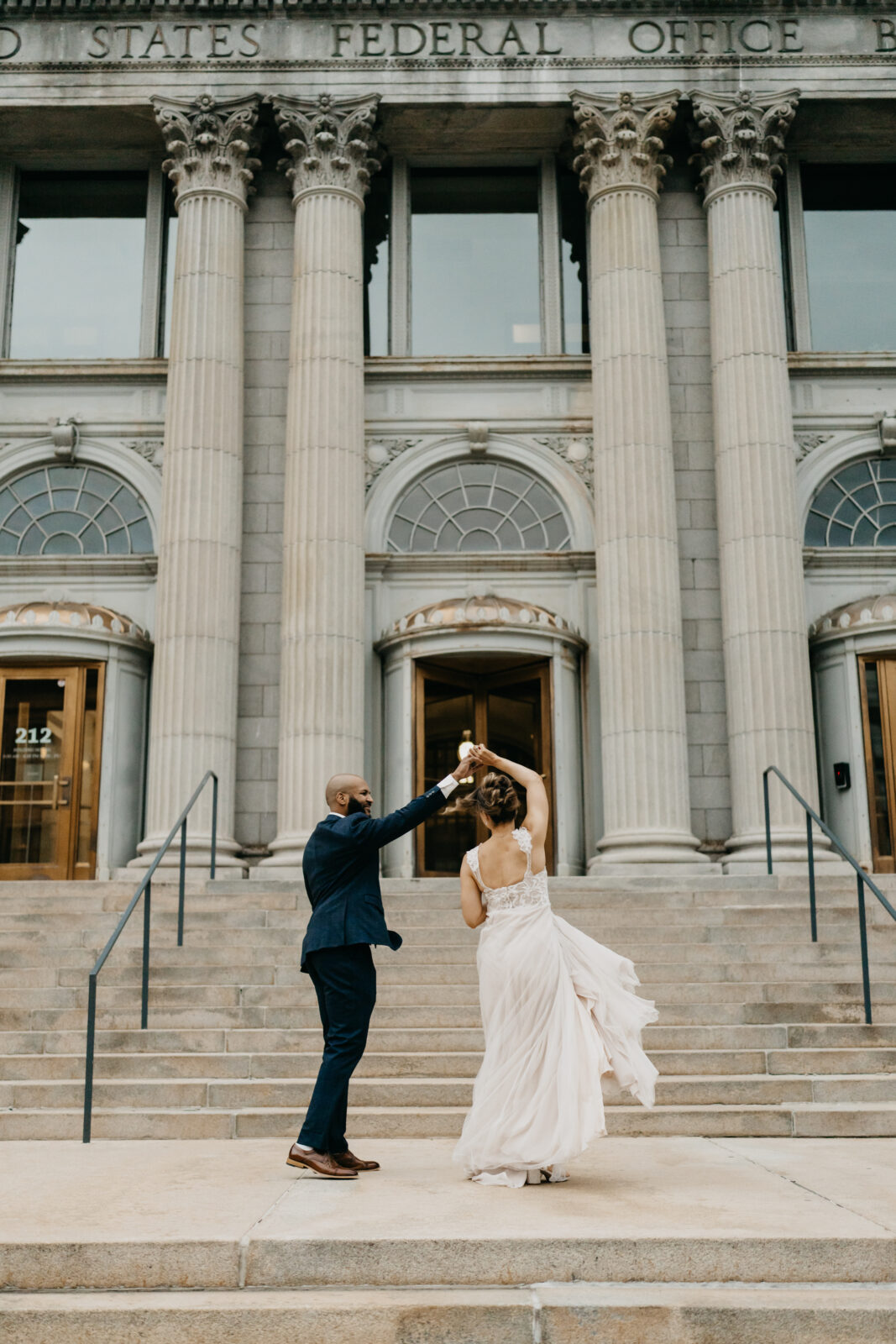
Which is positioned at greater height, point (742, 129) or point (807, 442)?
point (742, 129)

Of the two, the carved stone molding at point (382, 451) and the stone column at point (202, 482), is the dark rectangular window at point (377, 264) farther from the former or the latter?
the stone column at point (202, 482)

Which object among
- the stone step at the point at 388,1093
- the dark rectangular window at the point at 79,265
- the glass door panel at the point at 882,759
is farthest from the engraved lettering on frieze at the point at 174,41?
the stone step at the point at 388,1093

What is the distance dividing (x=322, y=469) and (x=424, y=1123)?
10.6 m

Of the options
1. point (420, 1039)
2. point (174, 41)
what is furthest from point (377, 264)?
point (420, 1039)

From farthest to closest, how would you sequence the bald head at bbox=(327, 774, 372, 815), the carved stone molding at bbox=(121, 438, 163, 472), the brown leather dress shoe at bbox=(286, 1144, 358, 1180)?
1. the carved stone molding at bbox=(121, 438, 163, 472)
2. the bald head at bbox=(327, 774, 372, 815)
3. the brown leather dress shoe at bbox=(286, 1144, 358, 1180)

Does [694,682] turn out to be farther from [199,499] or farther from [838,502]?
[199,499]

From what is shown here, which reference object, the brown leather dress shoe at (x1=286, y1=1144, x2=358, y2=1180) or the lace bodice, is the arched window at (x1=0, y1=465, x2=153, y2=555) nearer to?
the lace bodice

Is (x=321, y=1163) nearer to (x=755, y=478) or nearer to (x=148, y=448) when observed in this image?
(x=755, y=478)

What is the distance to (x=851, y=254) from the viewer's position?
765 inches

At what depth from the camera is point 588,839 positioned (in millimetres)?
17188

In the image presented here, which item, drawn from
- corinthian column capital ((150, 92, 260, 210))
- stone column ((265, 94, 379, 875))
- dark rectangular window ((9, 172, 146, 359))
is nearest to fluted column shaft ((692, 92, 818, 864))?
stone column ((265, 94, 379, 875))

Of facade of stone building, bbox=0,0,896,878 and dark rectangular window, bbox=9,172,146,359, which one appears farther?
dark rectangular window, bbox=9,172,146,359

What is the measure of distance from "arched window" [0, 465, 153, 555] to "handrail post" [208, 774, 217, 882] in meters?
3.82

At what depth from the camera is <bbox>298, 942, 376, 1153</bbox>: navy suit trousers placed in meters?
6.56
